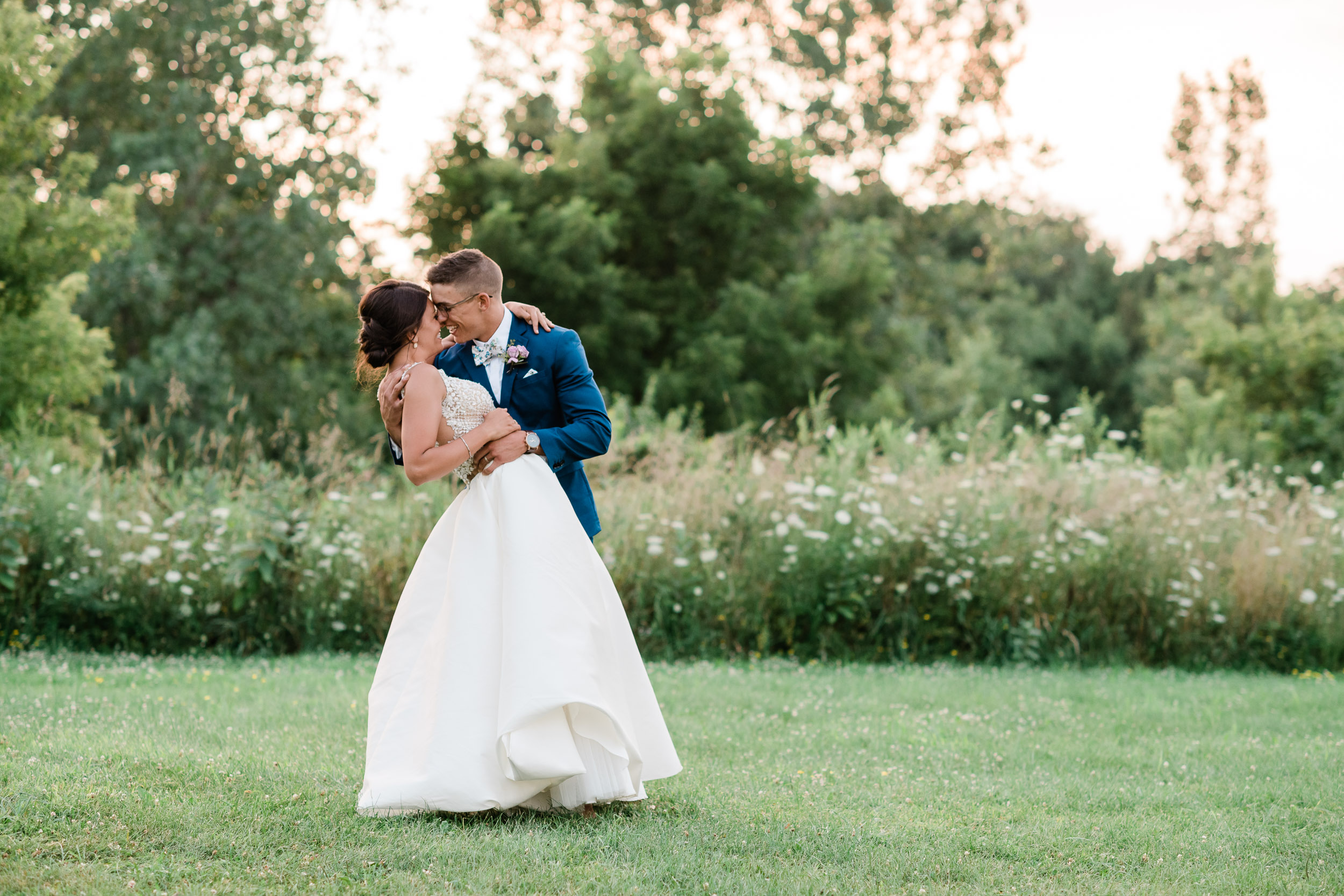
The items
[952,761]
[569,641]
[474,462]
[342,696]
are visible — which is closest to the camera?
[569,641]

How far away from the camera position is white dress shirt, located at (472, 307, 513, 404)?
3846 millimetres

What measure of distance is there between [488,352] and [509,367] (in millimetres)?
101

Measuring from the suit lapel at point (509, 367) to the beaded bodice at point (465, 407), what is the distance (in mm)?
115

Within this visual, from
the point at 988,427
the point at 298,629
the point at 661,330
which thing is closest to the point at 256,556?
the point at 298,629

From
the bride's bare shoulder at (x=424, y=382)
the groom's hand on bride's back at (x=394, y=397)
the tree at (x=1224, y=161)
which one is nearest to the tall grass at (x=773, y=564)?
the groom's hand on bride's back at (x=394, y=397)

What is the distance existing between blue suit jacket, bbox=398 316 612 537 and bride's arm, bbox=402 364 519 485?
229mm

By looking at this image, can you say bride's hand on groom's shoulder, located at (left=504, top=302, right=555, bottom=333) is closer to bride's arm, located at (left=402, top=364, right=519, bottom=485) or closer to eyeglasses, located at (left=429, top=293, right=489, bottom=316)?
eyeglasses, located at (left=429, top=293, right=489, bottom=316)

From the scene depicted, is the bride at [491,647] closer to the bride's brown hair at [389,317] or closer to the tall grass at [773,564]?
the bride's brown hair at [389,317]

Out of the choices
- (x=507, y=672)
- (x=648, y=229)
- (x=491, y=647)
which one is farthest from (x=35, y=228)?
(x=648, y=229)

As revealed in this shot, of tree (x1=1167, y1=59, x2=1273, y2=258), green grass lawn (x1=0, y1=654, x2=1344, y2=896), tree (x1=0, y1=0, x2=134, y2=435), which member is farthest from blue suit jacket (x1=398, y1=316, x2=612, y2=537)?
tree (x1=1167, y1=59, x2=1273, y2=258)

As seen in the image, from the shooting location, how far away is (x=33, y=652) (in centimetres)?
698

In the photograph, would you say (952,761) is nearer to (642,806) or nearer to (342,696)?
(642,806)

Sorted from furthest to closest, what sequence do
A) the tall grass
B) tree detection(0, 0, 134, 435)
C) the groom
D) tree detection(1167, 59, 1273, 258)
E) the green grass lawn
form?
tree detection(1167, 59, 1273, 258) < tree detection(0, 0, 134, 435) < the tall grass < the groom < the green grass lawn

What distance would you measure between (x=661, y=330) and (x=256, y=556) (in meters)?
13.9
